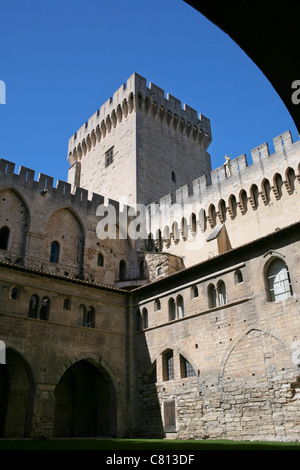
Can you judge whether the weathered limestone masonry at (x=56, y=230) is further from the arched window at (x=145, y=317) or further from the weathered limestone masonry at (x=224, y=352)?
the weathered limestone masonry at (x=224, y=352)

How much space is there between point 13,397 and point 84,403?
4.03 m

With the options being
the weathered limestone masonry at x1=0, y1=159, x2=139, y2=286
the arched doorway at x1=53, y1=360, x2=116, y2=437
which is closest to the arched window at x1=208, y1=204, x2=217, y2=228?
the weathered limestone masonry at x1=0, y1=159, x2=139, y2=286

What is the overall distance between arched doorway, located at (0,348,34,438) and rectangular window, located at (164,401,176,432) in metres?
6.19

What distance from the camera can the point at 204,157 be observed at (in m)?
39.0

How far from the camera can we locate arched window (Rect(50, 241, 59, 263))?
971 inches

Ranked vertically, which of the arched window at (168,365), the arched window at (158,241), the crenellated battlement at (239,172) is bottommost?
the arched window at (168,365)

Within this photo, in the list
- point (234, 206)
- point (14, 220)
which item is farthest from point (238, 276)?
point (14, 220)

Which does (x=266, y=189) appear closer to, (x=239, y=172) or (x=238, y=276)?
(x=239, y=172)

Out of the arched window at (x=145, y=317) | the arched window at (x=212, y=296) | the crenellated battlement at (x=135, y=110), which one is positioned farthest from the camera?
the crenellated battlement at (x=135, y=110)

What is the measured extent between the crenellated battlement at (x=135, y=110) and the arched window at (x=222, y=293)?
2065 cm

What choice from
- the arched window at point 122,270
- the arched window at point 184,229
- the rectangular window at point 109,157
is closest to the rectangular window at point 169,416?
the arched window at point 122,270

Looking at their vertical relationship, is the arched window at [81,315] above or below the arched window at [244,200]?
below

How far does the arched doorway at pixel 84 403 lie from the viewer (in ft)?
66.8

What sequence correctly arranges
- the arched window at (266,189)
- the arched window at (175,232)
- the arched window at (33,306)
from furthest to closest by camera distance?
the arched window at (175,232) → the arched window at (266,189) → the arched window at (33,306)
